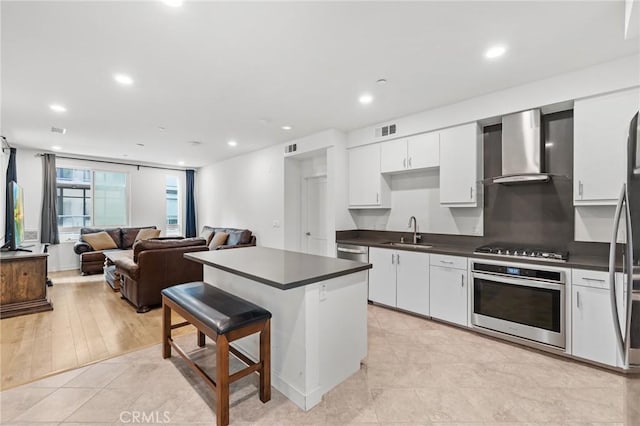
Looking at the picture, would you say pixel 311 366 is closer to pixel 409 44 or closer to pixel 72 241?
pixel 409 44

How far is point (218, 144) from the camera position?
18.5 feet

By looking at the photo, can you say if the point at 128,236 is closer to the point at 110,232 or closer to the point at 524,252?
the point at 110,232

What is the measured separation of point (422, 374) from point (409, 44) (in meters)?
2.70

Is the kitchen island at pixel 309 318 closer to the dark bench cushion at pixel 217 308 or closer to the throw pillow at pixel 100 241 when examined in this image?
the dark bench cushion at pixel 217 308

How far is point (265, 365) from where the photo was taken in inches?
77.1

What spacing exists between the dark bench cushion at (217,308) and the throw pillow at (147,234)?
17.8 feet

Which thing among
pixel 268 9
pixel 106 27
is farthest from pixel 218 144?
pixel 268 9

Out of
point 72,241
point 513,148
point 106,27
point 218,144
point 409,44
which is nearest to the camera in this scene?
point 106,27

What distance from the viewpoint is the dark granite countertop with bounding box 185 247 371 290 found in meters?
1.79

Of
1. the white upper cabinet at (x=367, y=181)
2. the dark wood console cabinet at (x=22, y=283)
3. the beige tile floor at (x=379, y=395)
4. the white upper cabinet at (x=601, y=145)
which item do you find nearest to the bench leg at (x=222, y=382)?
the beige tile floor at (x=379, y=395)

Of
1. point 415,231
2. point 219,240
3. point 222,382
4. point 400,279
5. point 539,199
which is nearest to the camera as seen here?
point 222,382

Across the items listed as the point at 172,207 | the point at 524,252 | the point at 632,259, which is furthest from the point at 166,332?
the point at 172,207

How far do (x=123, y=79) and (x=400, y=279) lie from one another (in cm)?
387

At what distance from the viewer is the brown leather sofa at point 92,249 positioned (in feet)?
19.5
